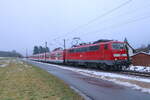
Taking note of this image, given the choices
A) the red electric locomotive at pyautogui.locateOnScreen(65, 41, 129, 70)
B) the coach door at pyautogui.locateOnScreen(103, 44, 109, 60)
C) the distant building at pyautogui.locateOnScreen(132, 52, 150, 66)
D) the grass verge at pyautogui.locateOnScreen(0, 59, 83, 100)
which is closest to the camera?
the grass verge at pyautogui.locateOnScreen(0, 59, 83, 100)

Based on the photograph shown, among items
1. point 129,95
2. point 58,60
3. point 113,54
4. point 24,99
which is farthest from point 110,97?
point 58,60

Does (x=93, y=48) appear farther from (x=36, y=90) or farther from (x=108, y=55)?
(x=36, y=90)

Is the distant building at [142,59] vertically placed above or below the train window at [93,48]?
below

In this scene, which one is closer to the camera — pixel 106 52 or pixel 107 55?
pixel 107 55

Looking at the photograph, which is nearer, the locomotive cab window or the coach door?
the locomotive cab window

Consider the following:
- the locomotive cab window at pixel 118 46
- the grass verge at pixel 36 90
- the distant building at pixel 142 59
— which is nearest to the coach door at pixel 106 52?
the locomotive cab window at pixel 118 46

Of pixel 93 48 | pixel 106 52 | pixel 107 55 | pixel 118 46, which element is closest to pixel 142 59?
pixel 93 48

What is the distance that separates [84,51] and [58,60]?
19157mm

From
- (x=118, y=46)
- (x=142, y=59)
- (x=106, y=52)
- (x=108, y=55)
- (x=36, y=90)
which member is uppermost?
(x=118, y=46)

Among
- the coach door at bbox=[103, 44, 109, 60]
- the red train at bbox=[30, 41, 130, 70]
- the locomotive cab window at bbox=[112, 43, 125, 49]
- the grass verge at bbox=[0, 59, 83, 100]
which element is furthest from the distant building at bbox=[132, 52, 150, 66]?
the grass verge at bbox=[0, 59, 83, 100]

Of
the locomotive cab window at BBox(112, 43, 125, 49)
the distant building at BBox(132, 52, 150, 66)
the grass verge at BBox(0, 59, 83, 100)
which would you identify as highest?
Result: the locomotive cab window at BBox(112, 43, 125, 49)

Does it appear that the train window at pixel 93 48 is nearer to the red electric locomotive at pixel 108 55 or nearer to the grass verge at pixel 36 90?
the red electric locomotive at pixel 108 55

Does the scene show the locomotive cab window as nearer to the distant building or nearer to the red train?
the red train

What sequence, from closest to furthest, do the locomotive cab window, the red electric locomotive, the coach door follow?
the red electric locomotive < the locomotive cab window < the coach door
